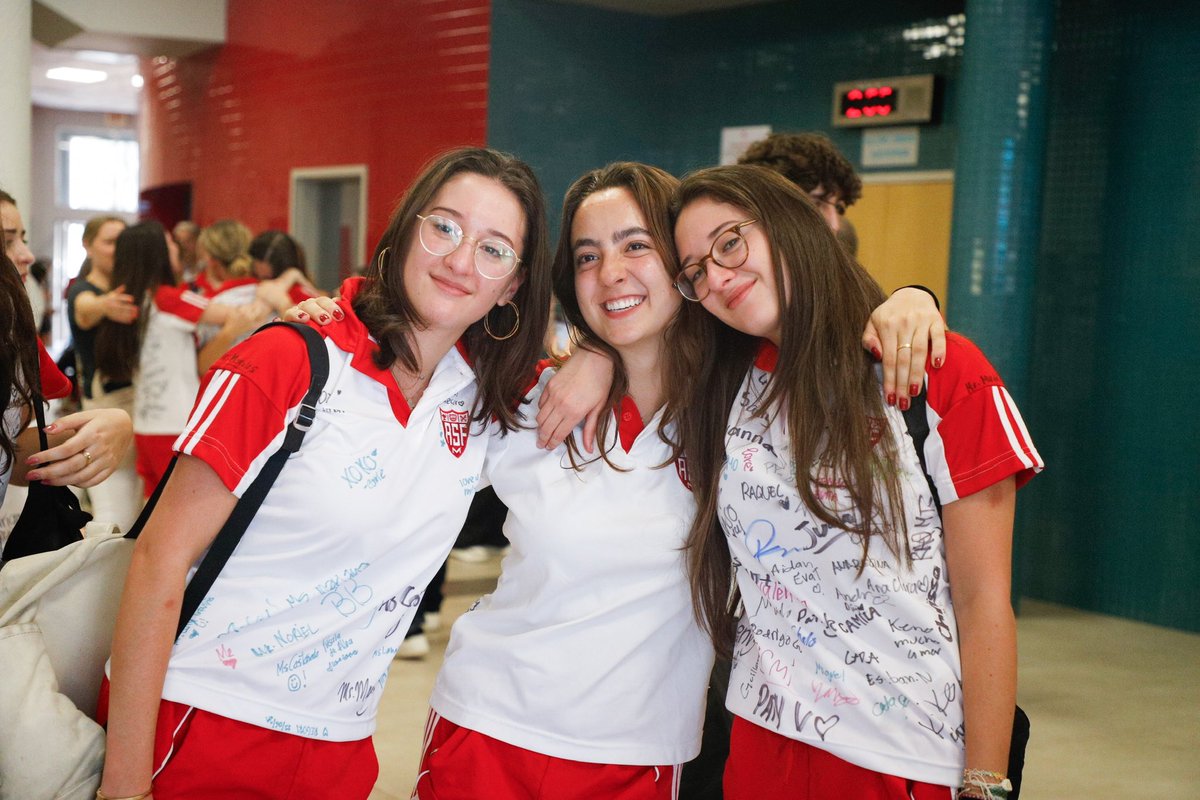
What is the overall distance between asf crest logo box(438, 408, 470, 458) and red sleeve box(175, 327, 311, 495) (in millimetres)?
283

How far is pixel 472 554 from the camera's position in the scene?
276 inches

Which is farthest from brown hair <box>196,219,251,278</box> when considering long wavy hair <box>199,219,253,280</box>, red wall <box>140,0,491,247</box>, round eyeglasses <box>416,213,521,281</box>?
round eyeglasses <box>416,213,521,281</box>

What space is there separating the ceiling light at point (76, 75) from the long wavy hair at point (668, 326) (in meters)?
15.1

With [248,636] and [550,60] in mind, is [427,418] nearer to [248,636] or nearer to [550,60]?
[248,636]

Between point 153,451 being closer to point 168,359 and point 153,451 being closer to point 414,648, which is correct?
point 168,359

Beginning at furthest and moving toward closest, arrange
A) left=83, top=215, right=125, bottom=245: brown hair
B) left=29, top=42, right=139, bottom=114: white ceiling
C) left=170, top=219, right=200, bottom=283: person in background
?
1. left=29, top=42, right=139, bottom=114: white ceiling
2. left=170, top=219, right=200, bottom=283: person in background
3. left=83, top=215, right=125, bottom=245: brown hair

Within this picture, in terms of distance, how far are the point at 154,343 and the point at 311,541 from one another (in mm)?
3978

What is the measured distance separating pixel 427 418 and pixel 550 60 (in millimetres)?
6713

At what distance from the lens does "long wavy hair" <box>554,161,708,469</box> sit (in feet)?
6.51

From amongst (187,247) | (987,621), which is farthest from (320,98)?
(987,621)

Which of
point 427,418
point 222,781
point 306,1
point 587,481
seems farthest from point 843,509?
point 306,1

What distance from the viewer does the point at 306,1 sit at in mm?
9758

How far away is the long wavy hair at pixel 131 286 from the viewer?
17.5 ft

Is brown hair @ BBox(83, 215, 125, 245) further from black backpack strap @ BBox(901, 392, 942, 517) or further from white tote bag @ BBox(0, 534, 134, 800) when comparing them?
black backpack strap @ BBox(901, 392, 942, 517)
